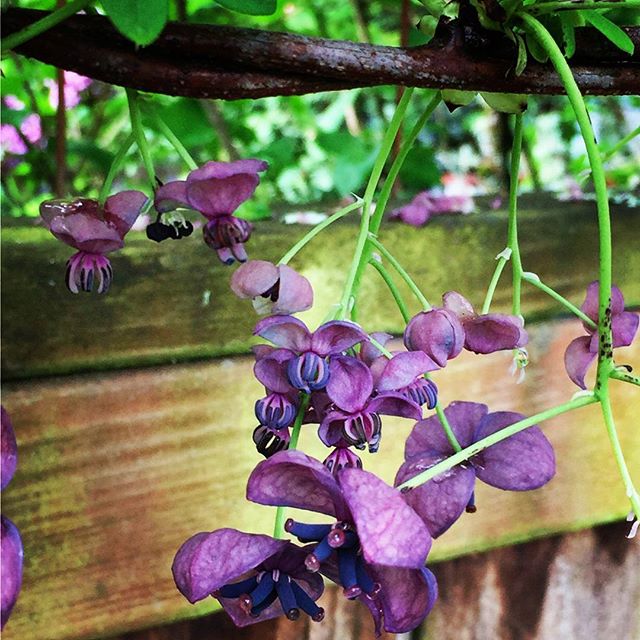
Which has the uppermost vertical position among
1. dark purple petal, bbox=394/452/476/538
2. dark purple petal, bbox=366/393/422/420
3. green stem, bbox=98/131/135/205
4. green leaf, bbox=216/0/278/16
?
green leaf, bbox=216/0/278/16

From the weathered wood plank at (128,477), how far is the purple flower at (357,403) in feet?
0.89

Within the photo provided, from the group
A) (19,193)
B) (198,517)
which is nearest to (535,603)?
(198,517)

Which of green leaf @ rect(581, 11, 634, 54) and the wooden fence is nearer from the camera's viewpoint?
green leaf @ rect(581, 11, 634, 54)

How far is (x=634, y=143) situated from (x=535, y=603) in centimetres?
121

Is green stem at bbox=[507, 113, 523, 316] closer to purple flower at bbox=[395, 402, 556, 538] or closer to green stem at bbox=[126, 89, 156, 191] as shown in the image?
purple flower at bbox=[395, 402, 556, 538]

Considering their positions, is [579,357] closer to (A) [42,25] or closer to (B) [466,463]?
(B) [466,463]

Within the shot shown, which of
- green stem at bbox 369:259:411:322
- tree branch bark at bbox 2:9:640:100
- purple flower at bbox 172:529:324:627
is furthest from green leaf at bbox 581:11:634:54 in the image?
purple flower at bbox 172:529:324:627

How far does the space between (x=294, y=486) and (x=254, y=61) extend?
157 millimetres

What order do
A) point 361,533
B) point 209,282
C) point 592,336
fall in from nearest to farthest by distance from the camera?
point 361,533
point 592,336
point 209,282

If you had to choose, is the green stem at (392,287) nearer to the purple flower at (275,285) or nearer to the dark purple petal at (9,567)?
the purple flower at (275,285)

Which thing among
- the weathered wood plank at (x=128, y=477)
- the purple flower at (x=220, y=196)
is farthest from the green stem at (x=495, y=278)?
the weathered wood plank at (x=128, y=477)

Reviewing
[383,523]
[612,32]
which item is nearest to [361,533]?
[383,523]

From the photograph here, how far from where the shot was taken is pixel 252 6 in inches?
12.3

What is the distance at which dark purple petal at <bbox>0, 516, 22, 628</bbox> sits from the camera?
24 cm
